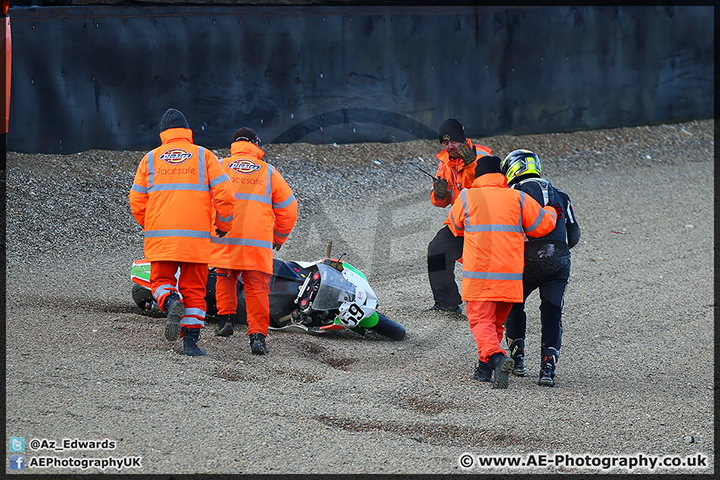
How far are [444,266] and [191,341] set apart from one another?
2.89 m

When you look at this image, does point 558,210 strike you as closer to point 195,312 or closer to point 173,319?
point 195,312

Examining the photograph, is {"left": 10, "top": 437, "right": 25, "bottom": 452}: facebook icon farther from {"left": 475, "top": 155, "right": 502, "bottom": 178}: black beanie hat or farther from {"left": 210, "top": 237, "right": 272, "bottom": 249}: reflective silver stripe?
{"left": 475, "top": 155, "right": 502, "bottom": 178}: black beanie hat

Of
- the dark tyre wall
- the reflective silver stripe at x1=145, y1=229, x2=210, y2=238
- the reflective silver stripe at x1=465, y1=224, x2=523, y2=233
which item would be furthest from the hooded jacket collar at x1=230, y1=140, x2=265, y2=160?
the dark tyre wall

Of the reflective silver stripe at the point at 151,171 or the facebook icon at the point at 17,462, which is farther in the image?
the reflective silver stripe at the point at 151,171

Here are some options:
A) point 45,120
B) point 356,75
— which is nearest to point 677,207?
point 356,75

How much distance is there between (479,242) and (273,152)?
705 cm

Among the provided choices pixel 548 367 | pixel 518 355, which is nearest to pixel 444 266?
pixel 518 355

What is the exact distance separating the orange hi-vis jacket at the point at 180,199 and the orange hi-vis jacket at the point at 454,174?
8.53 feet

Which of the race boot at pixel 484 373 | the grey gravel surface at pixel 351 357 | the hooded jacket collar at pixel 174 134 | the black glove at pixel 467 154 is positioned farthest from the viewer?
the black glove at pixel 467 154

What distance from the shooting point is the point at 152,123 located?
445 inches

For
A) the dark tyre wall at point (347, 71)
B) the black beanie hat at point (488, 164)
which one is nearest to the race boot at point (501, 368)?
the black beanie hat at point (488, 164)

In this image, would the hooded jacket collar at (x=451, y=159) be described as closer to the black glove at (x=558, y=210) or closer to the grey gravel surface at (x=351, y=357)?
the grey gravel surface at (x=351, y=357)

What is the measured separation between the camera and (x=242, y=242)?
6305 millimetres

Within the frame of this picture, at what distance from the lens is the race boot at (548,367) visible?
19.3ft
